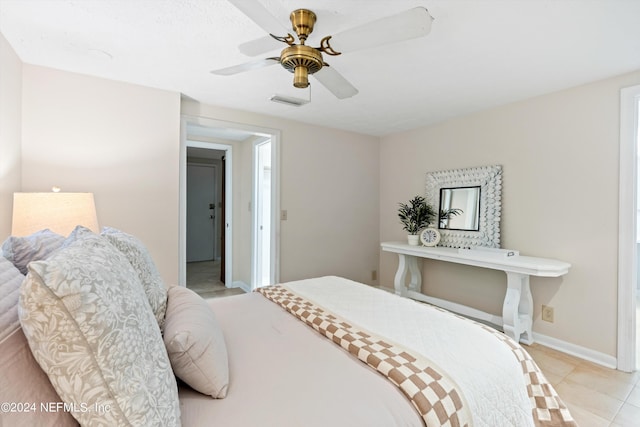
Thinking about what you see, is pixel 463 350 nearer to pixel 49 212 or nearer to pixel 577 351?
pixel 577 351

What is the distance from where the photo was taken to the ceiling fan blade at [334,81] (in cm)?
159

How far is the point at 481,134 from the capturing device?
3080 millimetres

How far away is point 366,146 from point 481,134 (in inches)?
56.9

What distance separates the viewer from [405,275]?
3572 millimetres

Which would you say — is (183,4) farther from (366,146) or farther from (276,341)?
(366,146)

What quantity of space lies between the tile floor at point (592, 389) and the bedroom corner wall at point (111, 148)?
3032mm

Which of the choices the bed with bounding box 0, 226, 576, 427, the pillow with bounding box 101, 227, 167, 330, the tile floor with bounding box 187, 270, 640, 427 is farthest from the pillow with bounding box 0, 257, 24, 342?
the tile floor with bounding box 187, 270, 640, 427

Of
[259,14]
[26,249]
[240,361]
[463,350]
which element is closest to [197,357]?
[240,361]

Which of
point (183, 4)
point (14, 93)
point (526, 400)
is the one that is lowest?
point (526, 400)

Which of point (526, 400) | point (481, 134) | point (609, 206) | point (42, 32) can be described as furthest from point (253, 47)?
point (609, 206)

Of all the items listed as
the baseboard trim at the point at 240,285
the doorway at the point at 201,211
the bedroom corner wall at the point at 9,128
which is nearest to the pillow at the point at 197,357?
the bedroom corner wall at the point at 9,128

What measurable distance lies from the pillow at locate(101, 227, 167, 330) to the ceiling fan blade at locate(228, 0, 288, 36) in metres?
0.98

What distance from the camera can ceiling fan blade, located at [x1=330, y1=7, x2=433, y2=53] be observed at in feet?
3.77

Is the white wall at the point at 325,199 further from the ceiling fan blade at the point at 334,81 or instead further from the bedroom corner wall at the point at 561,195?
Result: the ceiling fan blade at the point at 334,81
